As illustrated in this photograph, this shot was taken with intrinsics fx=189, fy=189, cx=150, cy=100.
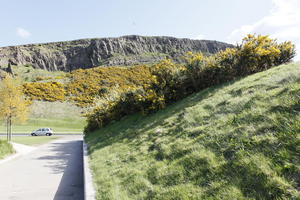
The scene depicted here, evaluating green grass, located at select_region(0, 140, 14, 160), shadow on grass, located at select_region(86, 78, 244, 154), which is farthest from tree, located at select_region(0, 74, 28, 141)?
shadow on grass, located at select_region(86, 78, 244, 154)

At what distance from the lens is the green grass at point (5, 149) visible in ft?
33.0

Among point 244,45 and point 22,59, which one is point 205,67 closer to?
point 244,45

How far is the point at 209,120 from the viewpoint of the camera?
5680 millimetres

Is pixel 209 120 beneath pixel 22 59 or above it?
beneath

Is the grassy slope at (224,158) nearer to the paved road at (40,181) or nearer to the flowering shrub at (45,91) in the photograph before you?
the paved road at (40,181)

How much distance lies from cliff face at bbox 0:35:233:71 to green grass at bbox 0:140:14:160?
218ft

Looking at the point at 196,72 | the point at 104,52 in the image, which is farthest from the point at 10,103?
the point at 104,52

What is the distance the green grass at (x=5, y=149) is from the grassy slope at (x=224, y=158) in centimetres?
683

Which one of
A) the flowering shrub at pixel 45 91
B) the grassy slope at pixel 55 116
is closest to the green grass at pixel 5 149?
the grassy slope at pixel 55 116

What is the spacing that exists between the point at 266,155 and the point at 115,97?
13190mm

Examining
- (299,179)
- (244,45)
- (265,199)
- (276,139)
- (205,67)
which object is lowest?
(265,199)

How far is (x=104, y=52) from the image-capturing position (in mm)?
86000

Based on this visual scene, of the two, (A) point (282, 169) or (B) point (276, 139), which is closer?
(A) point (282, 169)

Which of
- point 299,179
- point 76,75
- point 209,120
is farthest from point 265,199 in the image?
point 76,75
